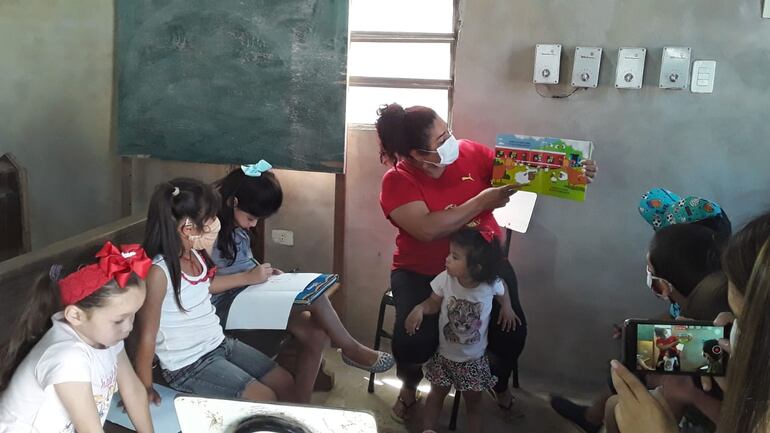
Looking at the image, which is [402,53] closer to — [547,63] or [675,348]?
[547,63]

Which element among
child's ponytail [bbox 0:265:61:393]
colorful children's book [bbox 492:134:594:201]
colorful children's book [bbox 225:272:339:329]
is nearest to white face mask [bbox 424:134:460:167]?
colorful children's book [bbox 492:134:594:201]

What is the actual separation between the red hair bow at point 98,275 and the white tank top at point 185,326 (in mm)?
286

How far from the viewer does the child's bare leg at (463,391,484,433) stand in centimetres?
212

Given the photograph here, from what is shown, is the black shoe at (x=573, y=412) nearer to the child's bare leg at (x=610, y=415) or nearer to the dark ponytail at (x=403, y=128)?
the child's bare leg at (x=610, y=415)

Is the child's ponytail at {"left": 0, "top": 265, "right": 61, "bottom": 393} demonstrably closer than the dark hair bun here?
No

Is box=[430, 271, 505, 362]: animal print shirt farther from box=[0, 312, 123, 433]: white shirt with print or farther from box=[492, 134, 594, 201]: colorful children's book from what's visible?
box=[0, 312, 123, 433]: white shirt with print

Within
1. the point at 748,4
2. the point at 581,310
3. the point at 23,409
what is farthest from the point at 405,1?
the point at 23,409

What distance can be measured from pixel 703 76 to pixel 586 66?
39 cm

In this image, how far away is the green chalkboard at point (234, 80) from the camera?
2.48 meters

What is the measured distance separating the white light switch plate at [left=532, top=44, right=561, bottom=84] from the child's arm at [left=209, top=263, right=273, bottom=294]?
1.18 metres

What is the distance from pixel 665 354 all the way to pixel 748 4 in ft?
4.64

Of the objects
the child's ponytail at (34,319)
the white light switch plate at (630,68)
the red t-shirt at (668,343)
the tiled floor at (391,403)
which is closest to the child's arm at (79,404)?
the child's ponytail at (34,319)

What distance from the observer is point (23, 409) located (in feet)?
4.23

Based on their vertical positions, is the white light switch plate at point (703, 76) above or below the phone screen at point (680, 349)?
above
